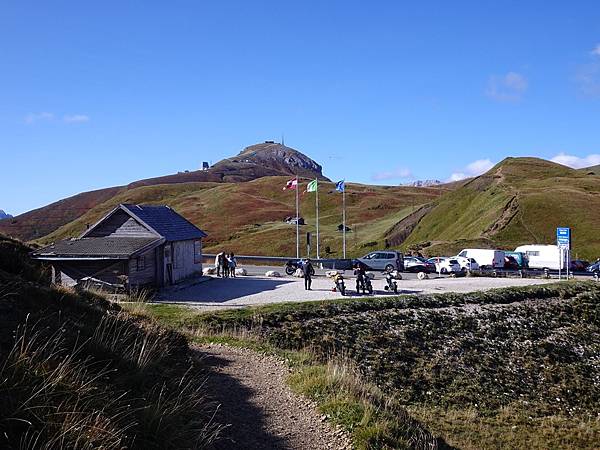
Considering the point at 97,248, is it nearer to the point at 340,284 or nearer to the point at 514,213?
the point at 340,284

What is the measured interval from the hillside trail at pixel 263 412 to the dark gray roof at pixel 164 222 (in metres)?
23.9

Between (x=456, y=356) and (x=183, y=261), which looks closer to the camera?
(x=456, y=356)

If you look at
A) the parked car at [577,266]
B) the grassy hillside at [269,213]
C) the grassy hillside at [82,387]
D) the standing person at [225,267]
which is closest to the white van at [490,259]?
the parked car at [577,266]

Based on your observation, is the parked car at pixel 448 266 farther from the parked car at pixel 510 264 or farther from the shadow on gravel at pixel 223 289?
the shadow on gravel at pixel 223 289

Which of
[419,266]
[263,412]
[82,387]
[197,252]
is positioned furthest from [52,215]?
[82,387]

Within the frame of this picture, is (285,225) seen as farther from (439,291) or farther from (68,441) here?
(68,441)

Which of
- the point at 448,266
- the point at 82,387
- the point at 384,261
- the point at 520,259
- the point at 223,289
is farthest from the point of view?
the point at 520,259

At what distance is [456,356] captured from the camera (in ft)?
73.4

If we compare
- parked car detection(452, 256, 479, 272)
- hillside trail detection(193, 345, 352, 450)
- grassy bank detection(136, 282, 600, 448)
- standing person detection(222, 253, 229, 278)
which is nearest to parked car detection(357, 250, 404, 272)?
parked car detection(452, 256, 479, 272)

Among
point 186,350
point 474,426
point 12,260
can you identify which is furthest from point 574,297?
point 12,260

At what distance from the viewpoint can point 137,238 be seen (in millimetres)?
35625

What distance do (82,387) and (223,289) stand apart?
30.4 metres

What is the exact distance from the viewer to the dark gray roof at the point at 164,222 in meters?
36.3

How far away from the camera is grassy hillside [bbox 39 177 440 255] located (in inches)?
3441
